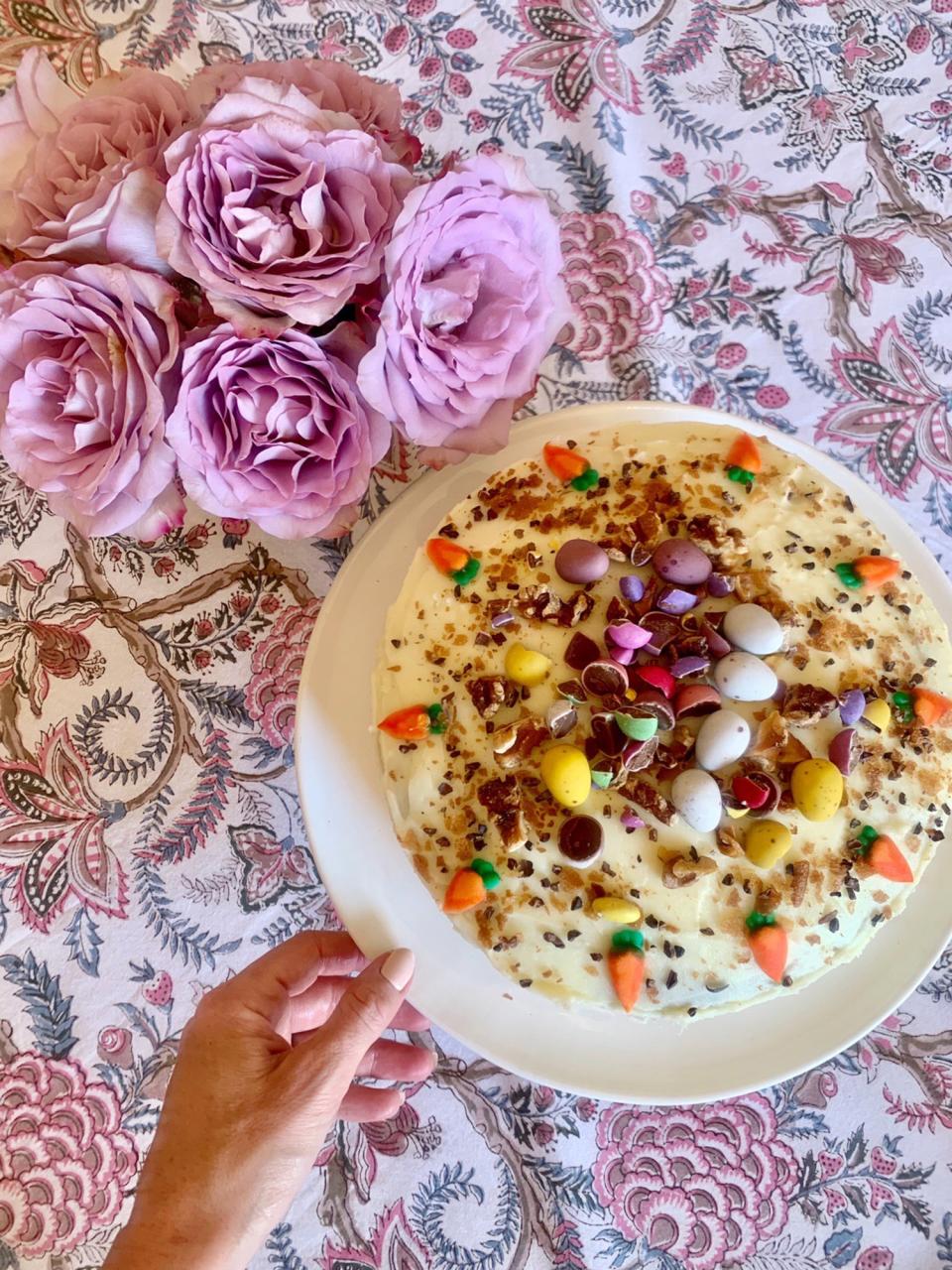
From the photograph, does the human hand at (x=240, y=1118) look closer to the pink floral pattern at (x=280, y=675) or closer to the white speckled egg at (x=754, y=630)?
the pink floral pattern at (x=280, y=675)

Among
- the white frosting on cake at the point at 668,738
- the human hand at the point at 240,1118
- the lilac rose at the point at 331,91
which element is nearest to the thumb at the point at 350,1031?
the human hand at the point at 240,1118

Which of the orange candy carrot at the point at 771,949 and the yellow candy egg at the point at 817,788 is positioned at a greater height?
the yellow candy egg at the point at 817,788

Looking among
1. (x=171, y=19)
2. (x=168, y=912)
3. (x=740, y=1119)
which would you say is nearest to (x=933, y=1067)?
(x=740, y=1119)

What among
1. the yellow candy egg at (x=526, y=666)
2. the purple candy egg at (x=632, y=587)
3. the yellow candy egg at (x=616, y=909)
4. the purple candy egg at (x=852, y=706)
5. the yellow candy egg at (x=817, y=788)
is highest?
the purple candy egg at (x=632, y=587)

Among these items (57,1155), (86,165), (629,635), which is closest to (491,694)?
(629,635)

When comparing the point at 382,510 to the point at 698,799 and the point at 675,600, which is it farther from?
the point at 698,799

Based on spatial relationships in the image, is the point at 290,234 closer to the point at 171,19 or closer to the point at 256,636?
the point at 256,636
